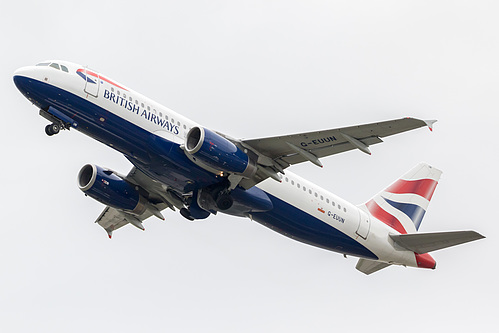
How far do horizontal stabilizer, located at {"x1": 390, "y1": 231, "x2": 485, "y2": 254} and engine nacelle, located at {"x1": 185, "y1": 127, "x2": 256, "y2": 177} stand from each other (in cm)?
960

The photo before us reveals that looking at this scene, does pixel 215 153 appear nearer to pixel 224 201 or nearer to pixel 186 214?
pixel 224 201

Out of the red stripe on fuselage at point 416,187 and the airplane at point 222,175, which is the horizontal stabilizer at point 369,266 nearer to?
the airplane at point 222,175

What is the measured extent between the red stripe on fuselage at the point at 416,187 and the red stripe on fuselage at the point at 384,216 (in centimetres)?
165

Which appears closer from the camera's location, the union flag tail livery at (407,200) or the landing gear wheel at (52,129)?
the landing gear wheel at (52,129)


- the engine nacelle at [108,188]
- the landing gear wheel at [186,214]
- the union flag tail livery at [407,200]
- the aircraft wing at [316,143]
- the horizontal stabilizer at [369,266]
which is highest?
the union flag tail livery at [407,200]

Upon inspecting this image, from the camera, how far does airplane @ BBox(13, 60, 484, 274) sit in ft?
104

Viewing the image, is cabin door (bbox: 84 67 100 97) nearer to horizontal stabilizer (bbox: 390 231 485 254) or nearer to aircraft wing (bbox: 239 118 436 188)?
aircraft wing (bbox: 239 118 436 188)

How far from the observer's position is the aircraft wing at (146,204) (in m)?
38.0

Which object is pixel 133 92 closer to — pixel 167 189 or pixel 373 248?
pixel 167 189

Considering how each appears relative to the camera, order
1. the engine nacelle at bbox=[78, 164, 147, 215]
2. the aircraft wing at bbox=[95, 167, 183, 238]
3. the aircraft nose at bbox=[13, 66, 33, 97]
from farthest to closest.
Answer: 1. the aircraft wing at bbox=[95, 167, 183, 238]
2. the engine nacelle at bbox=[78, 164, 147, 215]
3. the aircraft nose at bbox=[13, 66, 33, 97]

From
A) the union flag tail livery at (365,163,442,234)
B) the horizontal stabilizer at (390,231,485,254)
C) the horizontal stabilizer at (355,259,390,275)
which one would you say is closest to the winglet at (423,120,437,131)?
the horizontal stabilizer at (390,231,485,254)

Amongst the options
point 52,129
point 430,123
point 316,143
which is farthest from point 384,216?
point 52,129

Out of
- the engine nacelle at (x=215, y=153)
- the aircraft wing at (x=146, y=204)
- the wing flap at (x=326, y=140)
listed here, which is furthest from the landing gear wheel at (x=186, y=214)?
the wing flap at (x=326, y=140)

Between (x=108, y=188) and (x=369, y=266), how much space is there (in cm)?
1402
